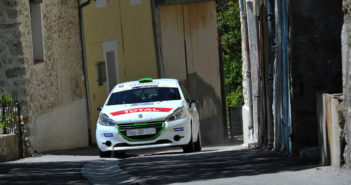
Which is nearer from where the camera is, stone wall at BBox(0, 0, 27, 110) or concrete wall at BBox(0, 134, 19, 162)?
concrete wall at BBox(0, 134, 19, 162)

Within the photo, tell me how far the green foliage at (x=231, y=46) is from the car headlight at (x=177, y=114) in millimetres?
23712

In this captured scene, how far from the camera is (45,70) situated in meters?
20.7

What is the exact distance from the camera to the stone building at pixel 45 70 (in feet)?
59.0

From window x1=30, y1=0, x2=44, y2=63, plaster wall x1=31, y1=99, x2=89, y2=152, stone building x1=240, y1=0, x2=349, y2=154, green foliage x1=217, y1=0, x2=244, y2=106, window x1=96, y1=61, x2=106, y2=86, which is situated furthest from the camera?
green foliage x1=217, y1=0, x2=244, y2=106

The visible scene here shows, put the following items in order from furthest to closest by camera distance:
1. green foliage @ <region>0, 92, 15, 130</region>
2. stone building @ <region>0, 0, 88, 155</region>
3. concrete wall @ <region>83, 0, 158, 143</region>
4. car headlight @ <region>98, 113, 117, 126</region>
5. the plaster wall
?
concrete wall @ <region>83, 0, 158, 143</region> → the plaster wall → stone building @ <region>0, 0, 88, 155</region> → green foliage @ <region>0, 92, 15, 130</region> → car headlight @ <region>98, 113, 117, 126</region>

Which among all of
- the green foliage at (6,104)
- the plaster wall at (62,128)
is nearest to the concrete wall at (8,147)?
the green foliage at (6,104)

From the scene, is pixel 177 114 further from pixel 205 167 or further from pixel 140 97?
pixel 205 167

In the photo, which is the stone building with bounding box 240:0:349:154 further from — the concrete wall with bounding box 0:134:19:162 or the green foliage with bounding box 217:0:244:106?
the green foliage with bounding box 217:0:244:106

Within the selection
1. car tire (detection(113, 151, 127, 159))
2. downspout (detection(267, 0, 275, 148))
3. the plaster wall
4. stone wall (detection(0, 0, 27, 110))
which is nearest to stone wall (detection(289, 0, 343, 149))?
downspout (detection(267, 0, 275, 148))

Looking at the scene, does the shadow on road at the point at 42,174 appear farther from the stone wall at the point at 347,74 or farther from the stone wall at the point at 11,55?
the stone wall at the point at 11,55

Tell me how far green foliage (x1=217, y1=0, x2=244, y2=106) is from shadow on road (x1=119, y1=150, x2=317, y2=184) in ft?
88.4

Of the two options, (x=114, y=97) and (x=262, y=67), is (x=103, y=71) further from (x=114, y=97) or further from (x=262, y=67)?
(x=262, y=67)

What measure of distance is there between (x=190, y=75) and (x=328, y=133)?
18315 millimetres

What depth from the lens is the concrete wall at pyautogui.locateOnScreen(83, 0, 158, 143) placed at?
86.1ft
